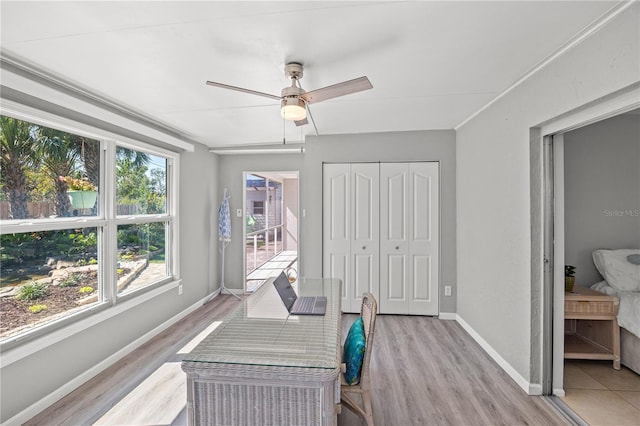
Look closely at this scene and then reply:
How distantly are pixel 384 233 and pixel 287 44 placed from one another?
2640mm

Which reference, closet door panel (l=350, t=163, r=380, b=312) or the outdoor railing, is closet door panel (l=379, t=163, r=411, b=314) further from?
the outdoor railing

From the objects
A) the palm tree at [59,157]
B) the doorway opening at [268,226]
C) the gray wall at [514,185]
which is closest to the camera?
the gray wall at [514,185]

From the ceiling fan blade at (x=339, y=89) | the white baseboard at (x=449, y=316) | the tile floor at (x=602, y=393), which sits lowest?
the tile floor at (x=602, y=393)

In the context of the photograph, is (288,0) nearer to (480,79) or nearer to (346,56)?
(346,56)

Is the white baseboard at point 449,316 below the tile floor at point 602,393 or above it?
above

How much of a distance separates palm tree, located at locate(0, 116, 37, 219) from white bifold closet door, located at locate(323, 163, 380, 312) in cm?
283

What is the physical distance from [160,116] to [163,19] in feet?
6.00

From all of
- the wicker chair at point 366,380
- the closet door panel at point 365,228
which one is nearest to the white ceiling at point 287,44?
the closet door panel at point 365,228

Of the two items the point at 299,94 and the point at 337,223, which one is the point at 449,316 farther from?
the point at 299,94

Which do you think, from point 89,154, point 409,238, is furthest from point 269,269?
point 89,154

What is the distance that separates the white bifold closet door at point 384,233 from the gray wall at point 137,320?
1.85m

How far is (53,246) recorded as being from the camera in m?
2.29

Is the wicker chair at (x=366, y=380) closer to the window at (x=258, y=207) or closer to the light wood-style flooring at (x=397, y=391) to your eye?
the light wood-style flooring at (x=397, y=391)

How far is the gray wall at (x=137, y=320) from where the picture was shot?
1.99 m
